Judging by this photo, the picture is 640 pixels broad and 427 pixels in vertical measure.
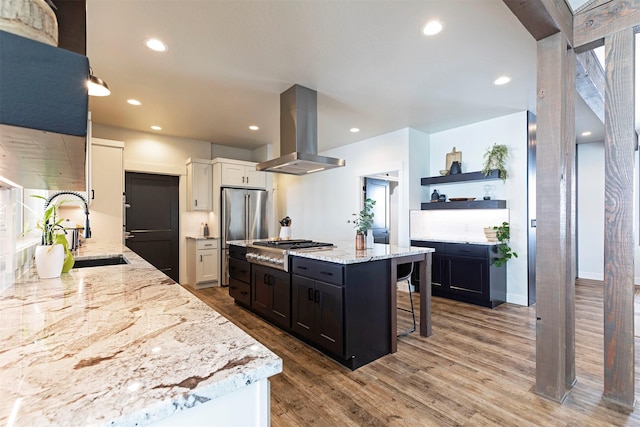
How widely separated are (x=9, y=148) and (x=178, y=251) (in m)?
5.31

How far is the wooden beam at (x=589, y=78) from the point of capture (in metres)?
2.62

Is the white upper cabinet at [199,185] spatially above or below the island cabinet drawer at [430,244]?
above

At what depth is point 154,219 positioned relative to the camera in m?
5.28

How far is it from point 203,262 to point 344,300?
354cm

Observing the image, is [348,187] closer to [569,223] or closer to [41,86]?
[569,223]

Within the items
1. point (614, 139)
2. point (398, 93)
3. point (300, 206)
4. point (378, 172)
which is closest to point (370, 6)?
point (398, 93)

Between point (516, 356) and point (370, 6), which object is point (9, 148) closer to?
point (370, 6)

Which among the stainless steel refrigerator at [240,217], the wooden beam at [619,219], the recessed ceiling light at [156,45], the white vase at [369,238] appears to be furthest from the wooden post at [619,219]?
the stainless steel refrigerator at [240,217]

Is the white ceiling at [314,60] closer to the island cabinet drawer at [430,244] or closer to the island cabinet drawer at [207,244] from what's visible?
the island cabinet drawer at [430,244]

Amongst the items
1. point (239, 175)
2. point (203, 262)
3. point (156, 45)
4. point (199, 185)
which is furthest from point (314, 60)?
point (203, 262)

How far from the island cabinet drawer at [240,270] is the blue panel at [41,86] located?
334 centimetres

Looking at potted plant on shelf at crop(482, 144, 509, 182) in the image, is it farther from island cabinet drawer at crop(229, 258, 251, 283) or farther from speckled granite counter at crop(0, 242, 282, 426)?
speckled granite counter at crop(0, 242, 282, 426)

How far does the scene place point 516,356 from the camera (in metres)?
2.57

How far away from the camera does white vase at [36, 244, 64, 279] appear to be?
1537 millimetres
